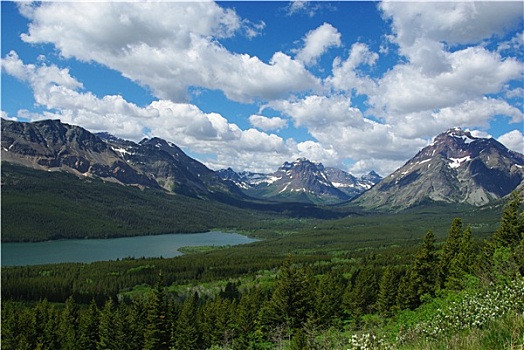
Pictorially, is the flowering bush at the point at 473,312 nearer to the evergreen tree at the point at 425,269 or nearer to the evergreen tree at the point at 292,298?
the evergreen tree at the point at 292,298

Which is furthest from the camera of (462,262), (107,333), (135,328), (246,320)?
(246,320)

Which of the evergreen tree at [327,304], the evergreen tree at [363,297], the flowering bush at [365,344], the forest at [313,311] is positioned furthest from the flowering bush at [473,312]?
the evergreen tree at [363,297]

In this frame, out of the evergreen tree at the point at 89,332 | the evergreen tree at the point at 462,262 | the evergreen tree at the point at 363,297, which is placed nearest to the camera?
the evergreen tree at the point at 462,262

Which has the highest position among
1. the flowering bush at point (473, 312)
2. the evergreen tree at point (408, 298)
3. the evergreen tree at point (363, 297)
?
the flowering bush at point (473, 312)

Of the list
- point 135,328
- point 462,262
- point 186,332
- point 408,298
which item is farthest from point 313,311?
point 135,328

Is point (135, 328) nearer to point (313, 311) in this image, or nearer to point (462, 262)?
point (313, 311)

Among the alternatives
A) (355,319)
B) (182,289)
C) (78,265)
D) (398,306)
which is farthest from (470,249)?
(78,265)

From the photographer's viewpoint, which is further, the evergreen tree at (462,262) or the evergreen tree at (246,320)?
the evergreen tree at (246,320)

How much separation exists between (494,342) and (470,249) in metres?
48.3

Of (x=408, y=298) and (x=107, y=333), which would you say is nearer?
(x=408, y=298)

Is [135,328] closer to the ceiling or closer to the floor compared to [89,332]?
closer to the ceiling

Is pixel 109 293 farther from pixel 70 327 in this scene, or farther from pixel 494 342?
pixel 494 342

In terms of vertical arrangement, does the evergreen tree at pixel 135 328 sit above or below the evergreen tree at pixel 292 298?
below

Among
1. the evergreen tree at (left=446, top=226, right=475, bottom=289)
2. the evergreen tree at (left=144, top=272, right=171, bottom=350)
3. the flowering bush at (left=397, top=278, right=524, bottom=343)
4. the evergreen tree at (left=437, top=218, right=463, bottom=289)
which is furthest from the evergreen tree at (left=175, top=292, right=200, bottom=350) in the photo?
the flowering bush at (left=397, top=278, right=524, bottom=343)
